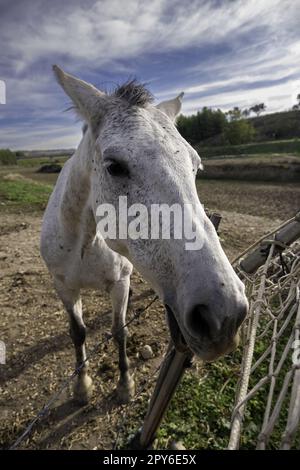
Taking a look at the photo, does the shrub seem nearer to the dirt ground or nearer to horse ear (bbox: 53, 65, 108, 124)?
the dirt ground

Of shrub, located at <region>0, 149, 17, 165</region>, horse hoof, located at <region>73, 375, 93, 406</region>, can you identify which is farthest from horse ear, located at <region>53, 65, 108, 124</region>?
shrub, located at <region>0, 149, 17, 165</region>

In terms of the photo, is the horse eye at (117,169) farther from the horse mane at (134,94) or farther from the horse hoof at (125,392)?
the horse hoof at (125,392)

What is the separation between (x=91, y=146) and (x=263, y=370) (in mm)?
2972

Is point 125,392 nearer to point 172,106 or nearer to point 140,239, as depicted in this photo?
point 140,239

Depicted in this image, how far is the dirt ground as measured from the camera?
2.77 metres

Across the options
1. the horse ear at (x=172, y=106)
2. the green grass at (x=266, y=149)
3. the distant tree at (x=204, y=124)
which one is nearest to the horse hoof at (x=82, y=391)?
the horse ear at (x=172, y=106)

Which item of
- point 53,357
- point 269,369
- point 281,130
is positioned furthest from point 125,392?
point 281,130

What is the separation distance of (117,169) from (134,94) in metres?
0.69

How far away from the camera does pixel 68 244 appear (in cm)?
273

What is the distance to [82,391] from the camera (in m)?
3.05
